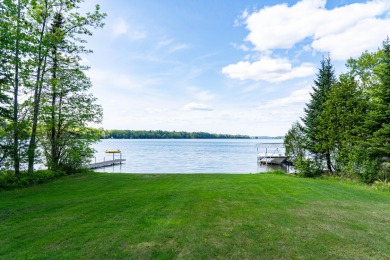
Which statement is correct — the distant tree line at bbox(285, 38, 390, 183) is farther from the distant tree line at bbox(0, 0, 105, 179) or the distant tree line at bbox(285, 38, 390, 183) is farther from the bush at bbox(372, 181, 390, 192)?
the distant tree line at bbox(0, 0, 105, 179)

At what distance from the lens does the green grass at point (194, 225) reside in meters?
3.58

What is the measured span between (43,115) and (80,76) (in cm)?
288

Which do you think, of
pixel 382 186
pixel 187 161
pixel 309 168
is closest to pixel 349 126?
pixel 309 168

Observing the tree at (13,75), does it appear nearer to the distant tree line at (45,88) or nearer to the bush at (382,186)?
the distant tree line at (45,88)

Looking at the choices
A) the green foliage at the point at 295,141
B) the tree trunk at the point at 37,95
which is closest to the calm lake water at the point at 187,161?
the tree trunk at the point at 37,95

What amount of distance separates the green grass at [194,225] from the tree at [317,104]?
8744 mm

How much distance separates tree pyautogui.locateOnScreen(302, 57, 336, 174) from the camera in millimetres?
15969

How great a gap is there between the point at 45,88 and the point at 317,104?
17.2m

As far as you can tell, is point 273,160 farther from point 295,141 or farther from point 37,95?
point 37,95

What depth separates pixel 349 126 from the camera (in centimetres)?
1319

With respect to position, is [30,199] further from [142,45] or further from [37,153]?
[142,45]

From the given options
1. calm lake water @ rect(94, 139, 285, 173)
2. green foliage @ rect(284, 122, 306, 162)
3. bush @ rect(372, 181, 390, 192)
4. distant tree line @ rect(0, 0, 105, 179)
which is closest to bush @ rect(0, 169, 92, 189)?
distant tree line @ rect(0, 0, 105, 179)

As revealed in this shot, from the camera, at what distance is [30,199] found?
23.0 ft

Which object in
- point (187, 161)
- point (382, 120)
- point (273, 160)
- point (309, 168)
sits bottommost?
point (187, 161)
